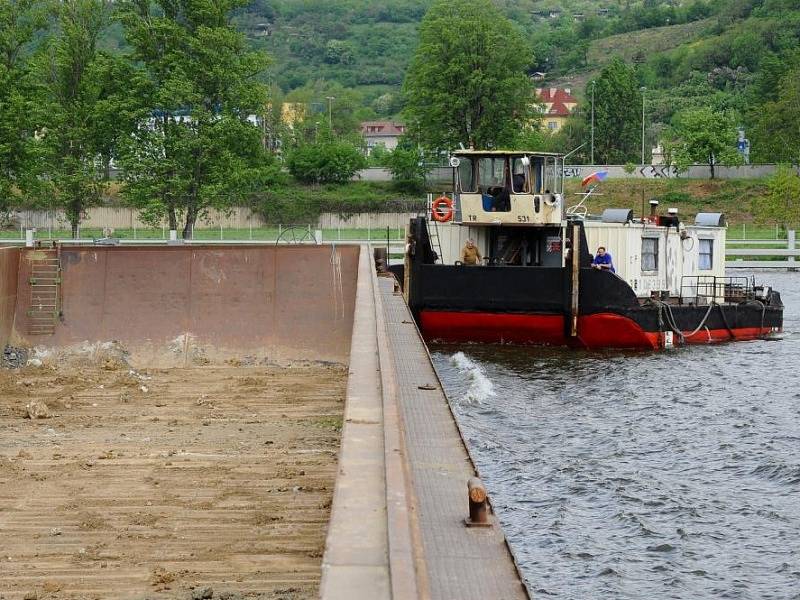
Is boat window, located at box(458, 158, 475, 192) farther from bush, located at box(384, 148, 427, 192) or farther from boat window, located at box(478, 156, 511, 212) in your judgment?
bush, located at box(384, 148, 427, 192)

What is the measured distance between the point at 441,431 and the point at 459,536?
2.52 m

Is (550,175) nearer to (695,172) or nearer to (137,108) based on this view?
(137,108)

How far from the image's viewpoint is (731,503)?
46.1 feet

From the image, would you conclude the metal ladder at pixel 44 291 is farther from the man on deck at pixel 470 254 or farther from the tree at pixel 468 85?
the tree at pixel 468 85

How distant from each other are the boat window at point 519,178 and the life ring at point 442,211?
7.66 feet

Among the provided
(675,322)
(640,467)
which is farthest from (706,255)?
(640,467)

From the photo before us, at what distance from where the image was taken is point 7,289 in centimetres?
1928

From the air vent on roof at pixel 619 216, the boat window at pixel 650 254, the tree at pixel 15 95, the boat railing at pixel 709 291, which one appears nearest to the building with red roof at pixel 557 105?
the tree at pixel 15 95

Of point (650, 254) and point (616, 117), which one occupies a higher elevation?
point (616, 117)

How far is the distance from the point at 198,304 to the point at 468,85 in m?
65.8

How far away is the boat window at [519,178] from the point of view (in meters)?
29.9

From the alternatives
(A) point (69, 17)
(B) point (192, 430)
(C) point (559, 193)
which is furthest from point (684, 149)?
(B) point (192, 430)

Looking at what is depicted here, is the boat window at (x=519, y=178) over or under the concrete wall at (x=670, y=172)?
under

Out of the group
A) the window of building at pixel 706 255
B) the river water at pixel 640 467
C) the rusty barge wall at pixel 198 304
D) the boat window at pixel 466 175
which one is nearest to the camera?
the river water at pixel 640 467
